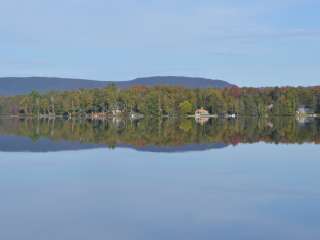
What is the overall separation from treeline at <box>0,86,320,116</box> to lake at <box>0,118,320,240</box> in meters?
68.3

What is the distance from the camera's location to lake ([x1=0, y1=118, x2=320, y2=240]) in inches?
344

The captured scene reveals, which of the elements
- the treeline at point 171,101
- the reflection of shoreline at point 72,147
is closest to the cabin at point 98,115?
the treeline at point 171,101

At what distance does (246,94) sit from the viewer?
100m

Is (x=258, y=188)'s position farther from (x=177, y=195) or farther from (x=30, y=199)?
(x=30, y=199)

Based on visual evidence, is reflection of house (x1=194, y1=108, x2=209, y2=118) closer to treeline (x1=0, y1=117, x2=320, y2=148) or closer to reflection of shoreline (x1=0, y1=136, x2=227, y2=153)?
treeline (x1=0, y1=117, x2=320, y2=148)

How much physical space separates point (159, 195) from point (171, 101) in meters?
78.3

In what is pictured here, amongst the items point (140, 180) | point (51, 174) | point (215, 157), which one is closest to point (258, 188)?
point (140, 180)

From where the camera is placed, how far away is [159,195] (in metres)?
11.7

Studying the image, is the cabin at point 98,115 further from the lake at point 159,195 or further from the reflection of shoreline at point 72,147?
the lake at point 159,195

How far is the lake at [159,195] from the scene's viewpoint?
8.73 metres

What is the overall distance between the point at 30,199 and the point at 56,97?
84.4m

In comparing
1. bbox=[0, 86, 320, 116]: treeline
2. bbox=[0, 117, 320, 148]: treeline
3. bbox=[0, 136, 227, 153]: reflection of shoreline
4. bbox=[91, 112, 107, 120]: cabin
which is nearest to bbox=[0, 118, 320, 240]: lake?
bbox=[0, 136, 227, 153]: reflection of shoreline

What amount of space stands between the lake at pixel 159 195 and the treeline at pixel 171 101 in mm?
68325

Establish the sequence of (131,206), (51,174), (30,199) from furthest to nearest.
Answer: (51,174) < (30,199) < (131,206)
